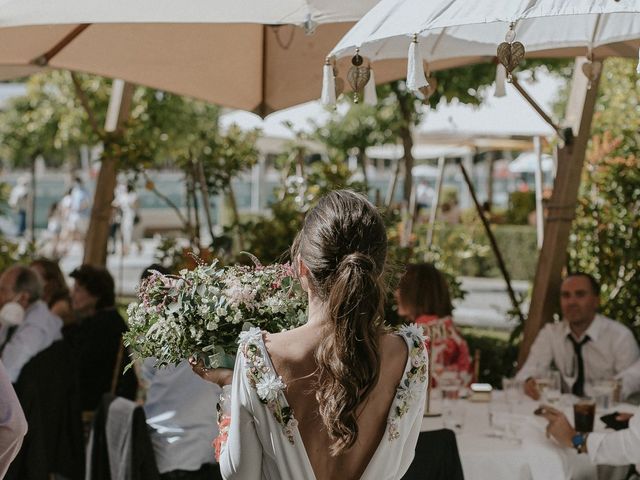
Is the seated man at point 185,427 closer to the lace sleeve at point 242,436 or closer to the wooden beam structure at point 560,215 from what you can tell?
the lace sleeve at point 242,436

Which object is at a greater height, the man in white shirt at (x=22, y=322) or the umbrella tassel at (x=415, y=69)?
the umbrella tassel at (x=415, y=69)

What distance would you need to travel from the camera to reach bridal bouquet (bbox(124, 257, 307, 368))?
9.14ft

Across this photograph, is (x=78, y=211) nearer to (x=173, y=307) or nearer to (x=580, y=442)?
(x=580, y=442)

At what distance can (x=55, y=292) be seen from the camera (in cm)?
649

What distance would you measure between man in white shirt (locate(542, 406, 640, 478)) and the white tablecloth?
0.26ft

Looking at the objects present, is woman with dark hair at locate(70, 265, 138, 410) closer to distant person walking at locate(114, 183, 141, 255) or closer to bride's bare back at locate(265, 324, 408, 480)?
bride's bare back at locate(265, 324, 408, 480)

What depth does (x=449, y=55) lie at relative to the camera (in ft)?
16.4

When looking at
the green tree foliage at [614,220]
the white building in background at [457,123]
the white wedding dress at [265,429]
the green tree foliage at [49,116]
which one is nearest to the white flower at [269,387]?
the white wedding dress at [265,429]

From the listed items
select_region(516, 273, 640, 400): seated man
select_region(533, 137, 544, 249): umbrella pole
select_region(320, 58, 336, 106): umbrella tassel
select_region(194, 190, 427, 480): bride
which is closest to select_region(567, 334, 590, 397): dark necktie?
select_region(516, 273, 640, 400): seated man

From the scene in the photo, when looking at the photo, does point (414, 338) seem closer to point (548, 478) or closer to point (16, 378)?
point (548, 478)

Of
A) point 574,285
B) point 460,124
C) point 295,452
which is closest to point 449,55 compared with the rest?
point 574,285

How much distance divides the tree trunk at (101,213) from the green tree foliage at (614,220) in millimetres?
3152

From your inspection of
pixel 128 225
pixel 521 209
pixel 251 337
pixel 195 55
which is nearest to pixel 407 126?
pixel 195 55

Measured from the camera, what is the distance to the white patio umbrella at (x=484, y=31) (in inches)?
115
